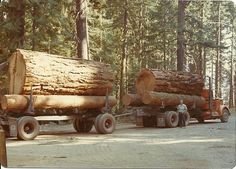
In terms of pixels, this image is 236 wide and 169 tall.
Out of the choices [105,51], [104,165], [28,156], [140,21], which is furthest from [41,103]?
[140,21]

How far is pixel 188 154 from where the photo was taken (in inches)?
419

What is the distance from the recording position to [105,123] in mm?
17609

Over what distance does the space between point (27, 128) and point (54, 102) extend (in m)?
1.45

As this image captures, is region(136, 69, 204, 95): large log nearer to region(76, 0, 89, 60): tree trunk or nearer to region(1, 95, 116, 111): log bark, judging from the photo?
region(76, 0, 89, 60): tree trunk

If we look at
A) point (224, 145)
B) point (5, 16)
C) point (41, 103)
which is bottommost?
point (224, 145)

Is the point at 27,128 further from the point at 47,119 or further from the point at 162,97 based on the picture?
the point at 162,97

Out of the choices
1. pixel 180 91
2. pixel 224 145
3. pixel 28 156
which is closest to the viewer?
pixel 28 156

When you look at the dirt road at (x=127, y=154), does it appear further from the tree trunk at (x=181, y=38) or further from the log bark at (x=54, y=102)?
the tree trunk at (x=181, y=38)

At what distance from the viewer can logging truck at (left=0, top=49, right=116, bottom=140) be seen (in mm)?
14961

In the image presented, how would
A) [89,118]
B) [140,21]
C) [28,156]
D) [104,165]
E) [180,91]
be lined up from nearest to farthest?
1. [104,165]
2. [28,156]
3. [89,118]
4. [180,91]
5. [140,21]

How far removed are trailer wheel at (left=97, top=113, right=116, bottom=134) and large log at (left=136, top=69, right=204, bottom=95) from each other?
4546 mm

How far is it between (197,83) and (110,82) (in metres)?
7.71

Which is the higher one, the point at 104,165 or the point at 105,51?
the point at 105,51

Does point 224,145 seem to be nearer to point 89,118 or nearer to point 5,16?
point 89,118
